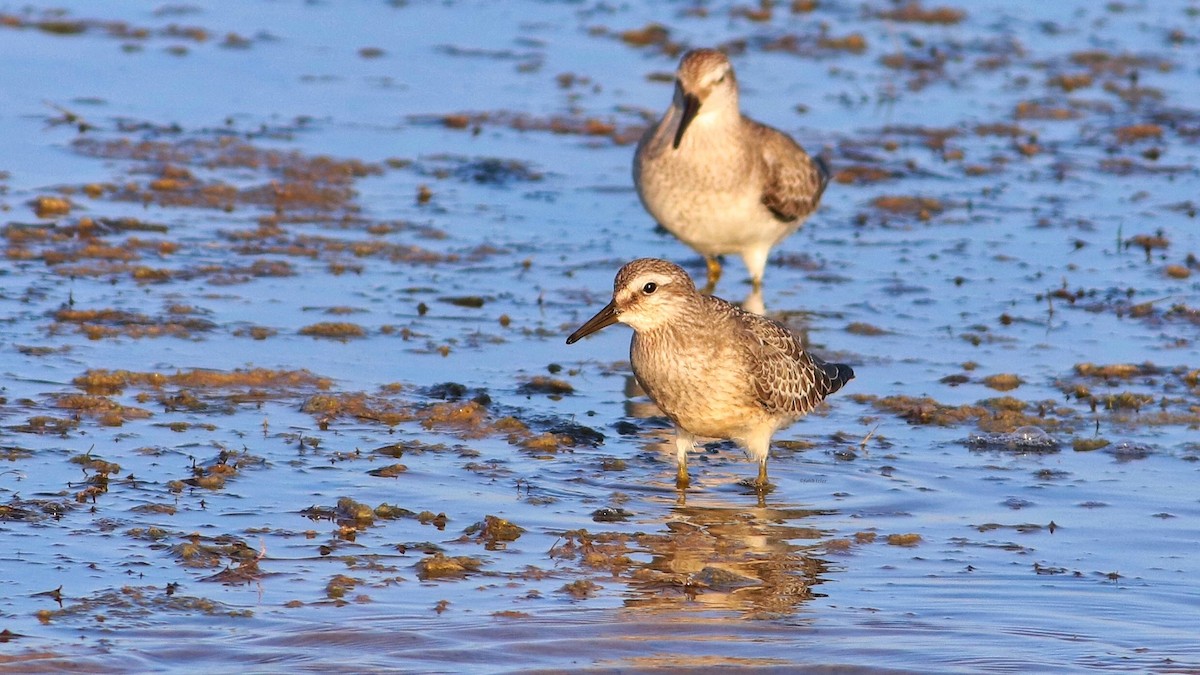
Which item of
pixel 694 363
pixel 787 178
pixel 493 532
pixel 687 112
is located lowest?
pixel 493 532

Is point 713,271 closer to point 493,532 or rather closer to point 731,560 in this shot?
point 731,560

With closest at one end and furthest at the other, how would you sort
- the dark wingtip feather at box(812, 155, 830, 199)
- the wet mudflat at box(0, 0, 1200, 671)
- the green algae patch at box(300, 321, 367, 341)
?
the wet mudflat at box(0, 0, 1200, 671)
the green algae patch at box(300, 321, 367, 341)
the dark wingtip feather at box(812, 155, 830, 199)

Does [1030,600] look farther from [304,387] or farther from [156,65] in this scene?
[156,65]

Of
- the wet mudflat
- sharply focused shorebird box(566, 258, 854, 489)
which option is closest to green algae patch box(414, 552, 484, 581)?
the wet mudflat

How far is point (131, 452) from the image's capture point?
869 cm

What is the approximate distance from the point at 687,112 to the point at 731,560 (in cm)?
528

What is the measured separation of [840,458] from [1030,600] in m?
2.06

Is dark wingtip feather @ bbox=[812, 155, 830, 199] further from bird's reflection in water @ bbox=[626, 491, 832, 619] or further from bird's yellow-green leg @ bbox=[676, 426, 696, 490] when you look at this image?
bird's reflection in water @ bbox=[626, 491, 832, 619]

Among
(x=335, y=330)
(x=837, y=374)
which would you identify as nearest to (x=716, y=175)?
(x=335, y=330)

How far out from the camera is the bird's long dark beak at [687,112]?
491 inches

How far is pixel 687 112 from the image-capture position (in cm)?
1259

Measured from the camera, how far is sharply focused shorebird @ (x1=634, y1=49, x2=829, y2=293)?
41.2ft

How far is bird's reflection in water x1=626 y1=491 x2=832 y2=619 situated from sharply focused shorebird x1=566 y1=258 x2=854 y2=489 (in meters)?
0.37

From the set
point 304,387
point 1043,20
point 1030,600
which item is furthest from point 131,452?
point 1043,20
